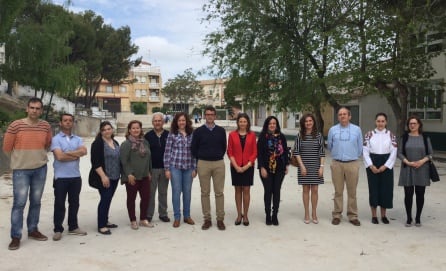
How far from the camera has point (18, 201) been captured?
16.8 ft

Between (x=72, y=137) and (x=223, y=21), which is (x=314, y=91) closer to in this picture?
(x=223, y=21)

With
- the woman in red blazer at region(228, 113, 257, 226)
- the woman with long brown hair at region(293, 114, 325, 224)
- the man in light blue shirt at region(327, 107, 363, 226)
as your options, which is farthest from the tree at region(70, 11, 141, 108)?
the man in light blue shirt at region(327, 107, 363, 226)

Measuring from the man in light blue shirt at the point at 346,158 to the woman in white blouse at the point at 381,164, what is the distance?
0.19 metres

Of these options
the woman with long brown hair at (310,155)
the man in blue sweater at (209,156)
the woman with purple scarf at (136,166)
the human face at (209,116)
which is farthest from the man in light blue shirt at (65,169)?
the woman with long brown hair at (310,155)

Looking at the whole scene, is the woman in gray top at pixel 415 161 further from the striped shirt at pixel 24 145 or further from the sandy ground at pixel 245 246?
the striped shirt at pixel 24 145

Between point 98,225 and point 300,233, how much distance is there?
2.69m

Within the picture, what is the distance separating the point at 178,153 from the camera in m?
6.00

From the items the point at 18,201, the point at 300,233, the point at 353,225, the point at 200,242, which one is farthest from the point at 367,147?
the point at 18,201

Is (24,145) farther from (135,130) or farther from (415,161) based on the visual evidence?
(415,161)

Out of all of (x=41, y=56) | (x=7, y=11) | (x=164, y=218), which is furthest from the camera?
(x=41, y=56)

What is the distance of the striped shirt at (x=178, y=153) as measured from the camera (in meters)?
6.01

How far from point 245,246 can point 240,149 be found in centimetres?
141

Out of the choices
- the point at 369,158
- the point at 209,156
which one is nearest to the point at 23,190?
the point at 209,156

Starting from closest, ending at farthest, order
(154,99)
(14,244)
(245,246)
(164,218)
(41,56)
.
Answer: (14,244)
(245,246)
(164,218)
(41,56)
(154,99)
